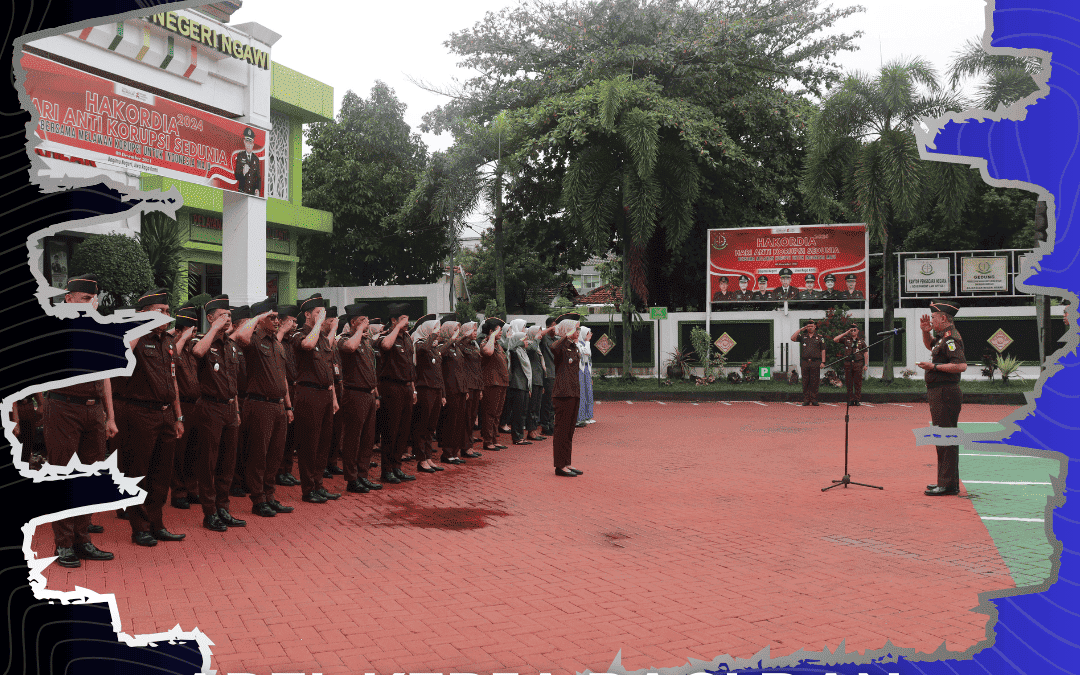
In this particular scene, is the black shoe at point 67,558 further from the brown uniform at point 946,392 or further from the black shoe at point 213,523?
the brown uniform at point 946,392

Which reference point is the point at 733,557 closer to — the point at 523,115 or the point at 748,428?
the point at 748,428

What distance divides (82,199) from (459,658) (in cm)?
288

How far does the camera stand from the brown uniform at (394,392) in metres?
9.05

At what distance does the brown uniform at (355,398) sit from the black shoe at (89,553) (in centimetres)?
296

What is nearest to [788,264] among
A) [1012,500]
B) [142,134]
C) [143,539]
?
[1012,500]

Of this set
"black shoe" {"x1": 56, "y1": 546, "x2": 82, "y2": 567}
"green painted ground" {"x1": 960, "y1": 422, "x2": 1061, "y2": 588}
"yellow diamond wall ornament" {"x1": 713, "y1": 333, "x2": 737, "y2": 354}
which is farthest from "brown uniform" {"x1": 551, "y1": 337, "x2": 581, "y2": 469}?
"yellow diamond wall ornament" {"x1": 713, "y1": 333, "x2": 737, "y2": 354}

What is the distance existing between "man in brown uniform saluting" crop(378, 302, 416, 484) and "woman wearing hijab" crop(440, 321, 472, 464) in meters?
1.25

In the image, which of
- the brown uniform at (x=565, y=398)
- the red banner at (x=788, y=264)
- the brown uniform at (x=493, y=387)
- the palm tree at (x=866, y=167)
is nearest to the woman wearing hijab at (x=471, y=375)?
the brown uniform at (x=493, y=387)

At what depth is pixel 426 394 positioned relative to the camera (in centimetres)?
980

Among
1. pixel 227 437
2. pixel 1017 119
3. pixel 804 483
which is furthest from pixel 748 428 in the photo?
pixel 1017 119

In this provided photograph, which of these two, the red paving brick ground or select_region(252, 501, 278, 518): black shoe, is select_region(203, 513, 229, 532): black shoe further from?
select_region(252, 501, 278, 518): black shoe

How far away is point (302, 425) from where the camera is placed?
25.3ft

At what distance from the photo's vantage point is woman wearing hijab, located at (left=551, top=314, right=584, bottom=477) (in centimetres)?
939

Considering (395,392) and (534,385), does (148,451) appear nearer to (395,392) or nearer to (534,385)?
(395,392)
